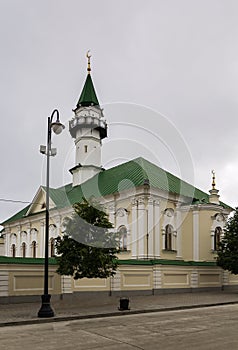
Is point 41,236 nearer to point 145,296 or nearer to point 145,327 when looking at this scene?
point 145,296

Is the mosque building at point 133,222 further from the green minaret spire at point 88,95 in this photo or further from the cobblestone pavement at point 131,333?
the cobblestone pavement at point 131,333

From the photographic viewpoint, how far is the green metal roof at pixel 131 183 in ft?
115

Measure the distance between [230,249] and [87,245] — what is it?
14.5 meters

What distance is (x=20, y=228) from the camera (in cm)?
4934

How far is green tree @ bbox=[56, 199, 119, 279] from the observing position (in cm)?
1975

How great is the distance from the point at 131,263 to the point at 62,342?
1476 cm

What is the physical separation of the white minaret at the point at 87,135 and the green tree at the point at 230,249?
19222 millimetres

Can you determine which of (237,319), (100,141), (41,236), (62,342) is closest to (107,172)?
(100,141)

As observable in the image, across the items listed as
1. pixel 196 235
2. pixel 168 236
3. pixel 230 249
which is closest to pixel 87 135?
pixel 168 236

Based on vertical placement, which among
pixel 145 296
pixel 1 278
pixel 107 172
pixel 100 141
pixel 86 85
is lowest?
pixel 145 296

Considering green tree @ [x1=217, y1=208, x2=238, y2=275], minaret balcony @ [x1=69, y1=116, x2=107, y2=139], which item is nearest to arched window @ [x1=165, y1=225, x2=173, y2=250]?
green tree @ [x1=217, y1=208, x2=238, y2=275]

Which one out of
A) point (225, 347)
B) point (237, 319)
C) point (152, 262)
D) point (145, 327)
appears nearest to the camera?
point (225, 347)

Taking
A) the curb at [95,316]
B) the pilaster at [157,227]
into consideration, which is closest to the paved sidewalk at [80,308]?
the curb at [95,316]

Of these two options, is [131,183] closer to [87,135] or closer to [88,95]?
[87,135]
